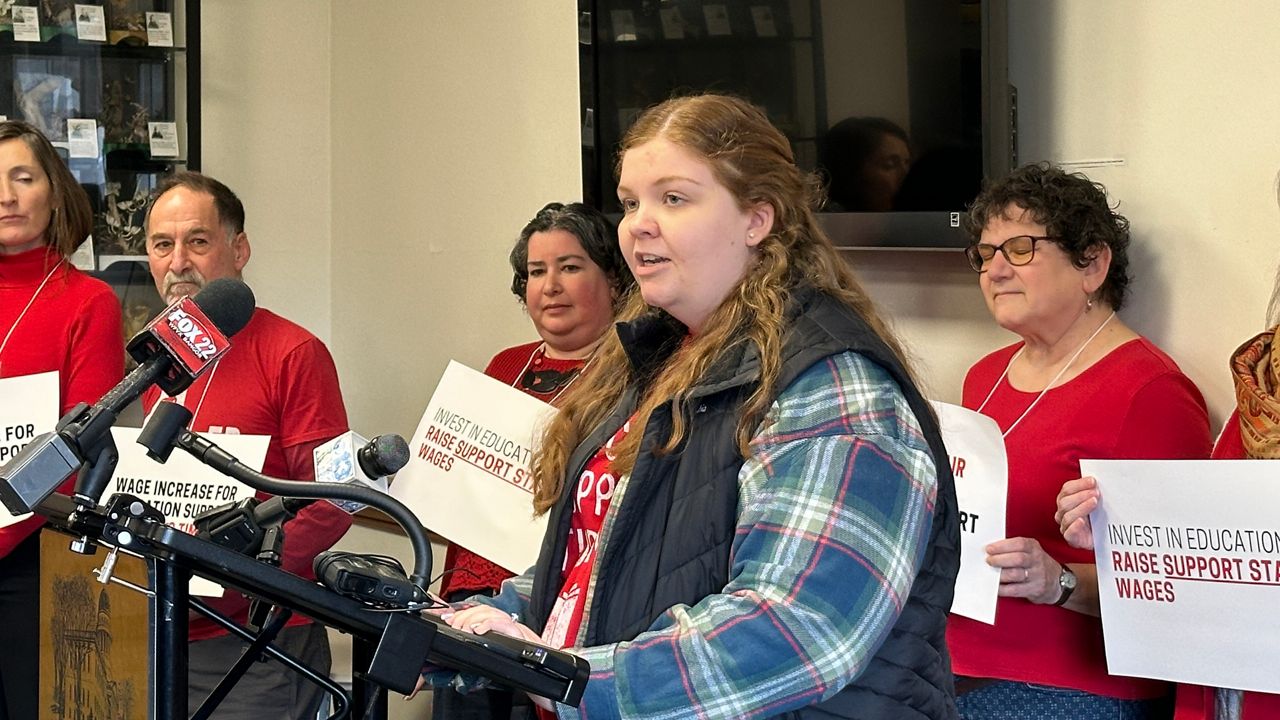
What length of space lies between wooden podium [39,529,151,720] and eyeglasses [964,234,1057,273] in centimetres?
156

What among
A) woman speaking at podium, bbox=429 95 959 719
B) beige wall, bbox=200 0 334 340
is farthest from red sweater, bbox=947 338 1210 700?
beige wall, bbox=200 0 334 340

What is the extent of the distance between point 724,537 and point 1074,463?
0.97 metres

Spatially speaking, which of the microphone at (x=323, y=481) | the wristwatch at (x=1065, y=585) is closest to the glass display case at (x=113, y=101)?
the wristwatch at (x=1065, y=585)

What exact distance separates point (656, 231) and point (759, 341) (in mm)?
206

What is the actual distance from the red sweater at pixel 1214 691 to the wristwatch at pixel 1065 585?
0.73 ft

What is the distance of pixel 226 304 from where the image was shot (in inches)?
54.3

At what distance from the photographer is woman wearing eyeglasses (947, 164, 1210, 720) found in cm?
225

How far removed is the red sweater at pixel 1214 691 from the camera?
6.40 feet

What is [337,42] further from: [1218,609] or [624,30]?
[1218,609]

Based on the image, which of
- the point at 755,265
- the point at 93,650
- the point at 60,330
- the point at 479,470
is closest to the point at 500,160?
the point at 60,330

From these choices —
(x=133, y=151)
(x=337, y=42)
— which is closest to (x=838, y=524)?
(x=133, y=151)

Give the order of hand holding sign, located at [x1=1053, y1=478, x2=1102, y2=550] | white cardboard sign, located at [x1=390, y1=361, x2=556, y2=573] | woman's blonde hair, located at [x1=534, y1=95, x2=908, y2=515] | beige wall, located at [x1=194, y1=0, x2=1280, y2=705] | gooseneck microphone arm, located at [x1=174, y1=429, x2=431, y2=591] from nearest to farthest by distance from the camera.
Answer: gooseneck microphone arm, located at [x1=174, y1=429, x2=431, y2=591]
woman's blonde hair, located at [x1=534, y1=95, x2=908, y2=515]
hand holding sign, located at [x1=1053, y1=478, x2=1102, y2=550]
beige wall, located at [x1=194, y1=0, x2=1280, y2=705]
white cardboard sign, located at [x1=390, y1=361, x2=556, y2=573]

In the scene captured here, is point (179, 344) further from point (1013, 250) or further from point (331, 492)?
point (1013, 250)

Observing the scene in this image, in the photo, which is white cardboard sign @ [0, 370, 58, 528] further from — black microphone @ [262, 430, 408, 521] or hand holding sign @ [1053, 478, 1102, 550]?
hand holding sign @ [1053, 478, 1102, 550]
